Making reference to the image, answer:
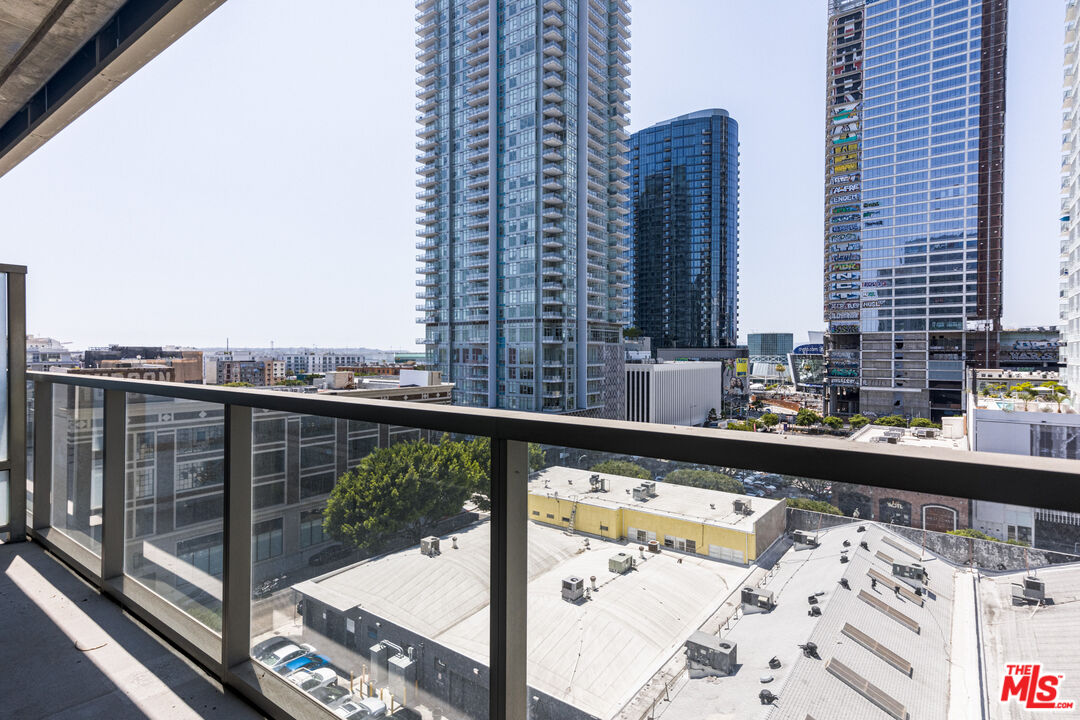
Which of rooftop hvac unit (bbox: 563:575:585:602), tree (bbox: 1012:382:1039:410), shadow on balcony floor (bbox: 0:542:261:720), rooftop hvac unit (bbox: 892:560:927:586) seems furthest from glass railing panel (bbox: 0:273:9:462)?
tree (bbox: 1012:382:1039:410)

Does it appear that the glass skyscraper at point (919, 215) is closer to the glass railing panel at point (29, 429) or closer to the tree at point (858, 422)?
the tree at point (858, 422)

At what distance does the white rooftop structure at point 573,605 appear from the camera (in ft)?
2.59

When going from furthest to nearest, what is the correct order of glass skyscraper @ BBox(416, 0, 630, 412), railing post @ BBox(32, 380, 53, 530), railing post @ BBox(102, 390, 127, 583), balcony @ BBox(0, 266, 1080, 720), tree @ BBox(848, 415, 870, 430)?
1. glass skyscraper @ BBox(416, 0, 630, 412)
2. tree @ BBox(848, 415, 870, 430)
3. railing post @ BBox(32, 380, 53, 530)
4. railing post @ BBox(102, 390, 127, 583)
5. balcony @ BBox(0, 266, 1080, 720)

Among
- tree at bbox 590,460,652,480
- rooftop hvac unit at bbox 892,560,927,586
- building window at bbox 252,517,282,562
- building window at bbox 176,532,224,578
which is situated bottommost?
building window at bbox 176,532,224,578

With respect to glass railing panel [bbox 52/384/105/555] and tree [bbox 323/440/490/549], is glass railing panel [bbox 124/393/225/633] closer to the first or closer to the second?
glass railing panel [bbox 52/384/105/555]

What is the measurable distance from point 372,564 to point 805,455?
3.05ft

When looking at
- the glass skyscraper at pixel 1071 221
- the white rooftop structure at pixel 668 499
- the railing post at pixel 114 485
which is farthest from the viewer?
the glass skyscraper at pixel 1071 221

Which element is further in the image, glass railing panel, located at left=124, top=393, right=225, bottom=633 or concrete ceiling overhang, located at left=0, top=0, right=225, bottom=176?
concrete ceiling overhang, located at left=0, top=0, right=225, bottom=176

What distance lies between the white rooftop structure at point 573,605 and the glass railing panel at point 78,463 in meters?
1.61

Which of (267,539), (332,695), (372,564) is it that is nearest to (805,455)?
(372,564)

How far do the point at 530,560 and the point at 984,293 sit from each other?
4296 cm

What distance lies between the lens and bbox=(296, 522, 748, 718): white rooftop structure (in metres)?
0.79

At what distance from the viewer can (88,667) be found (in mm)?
1469

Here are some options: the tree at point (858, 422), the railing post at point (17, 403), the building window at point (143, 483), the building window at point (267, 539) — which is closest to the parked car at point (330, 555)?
the building window at point (267, 539)
